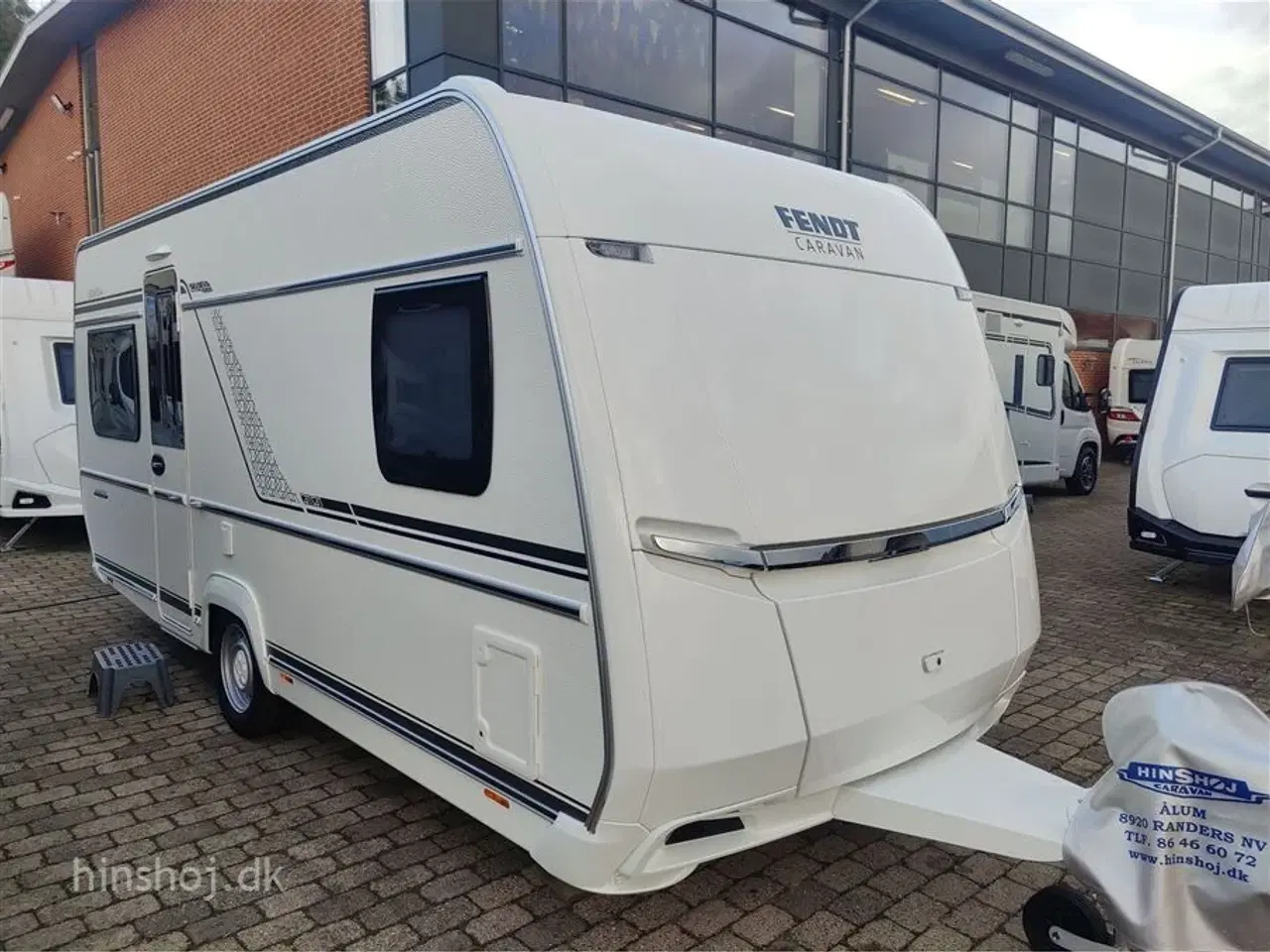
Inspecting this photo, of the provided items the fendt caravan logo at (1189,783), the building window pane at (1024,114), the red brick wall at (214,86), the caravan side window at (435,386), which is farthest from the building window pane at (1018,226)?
the fendt caravan logo at (1189,783)

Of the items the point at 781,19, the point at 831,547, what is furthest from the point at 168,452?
the point at 781,19

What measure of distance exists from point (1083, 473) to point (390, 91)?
449 inches

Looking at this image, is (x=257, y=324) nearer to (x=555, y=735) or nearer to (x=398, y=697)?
(x=398, y=697)

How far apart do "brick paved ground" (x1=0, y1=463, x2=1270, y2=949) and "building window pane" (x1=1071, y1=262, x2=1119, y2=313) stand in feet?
54.3

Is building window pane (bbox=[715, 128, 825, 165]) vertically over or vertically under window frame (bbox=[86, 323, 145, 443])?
over

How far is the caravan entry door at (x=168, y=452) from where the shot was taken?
16.6 feet

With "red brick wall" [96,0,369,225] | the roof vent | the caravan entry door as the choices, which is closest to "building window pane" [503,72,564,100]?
"red brick wall" [96,0,369,225]

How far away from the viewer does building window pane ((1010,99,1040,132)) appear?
712 inches

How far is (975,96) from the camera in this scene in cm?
1723

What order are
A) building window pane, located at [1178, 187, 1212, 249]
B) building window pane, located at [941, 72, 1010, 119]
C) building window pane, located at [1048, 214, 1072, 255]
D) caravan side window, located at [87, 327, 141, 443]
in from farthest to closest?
building window pane, located at [1178, 187, 1212, 249] → building window pane, located at [1048, 214, 1072, 255] → building window pane, located at [941, 72, 1010, 119] → caravan side window, located at [87, 327, 141, 443]

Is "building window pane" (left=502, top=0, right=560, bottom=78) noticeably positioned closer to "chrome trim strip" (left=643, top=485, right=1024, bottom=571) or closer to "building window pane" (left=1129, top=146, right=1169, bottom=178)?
"chrome trim strip" (left=643, top=485, right=1024, bottom=571)

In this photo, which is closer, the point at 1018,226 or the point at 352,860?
the point at 352,860

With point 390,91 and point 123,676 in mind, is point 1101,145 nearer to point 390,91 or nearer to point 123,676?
point 390,91

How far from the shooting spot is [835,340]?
123 inches
